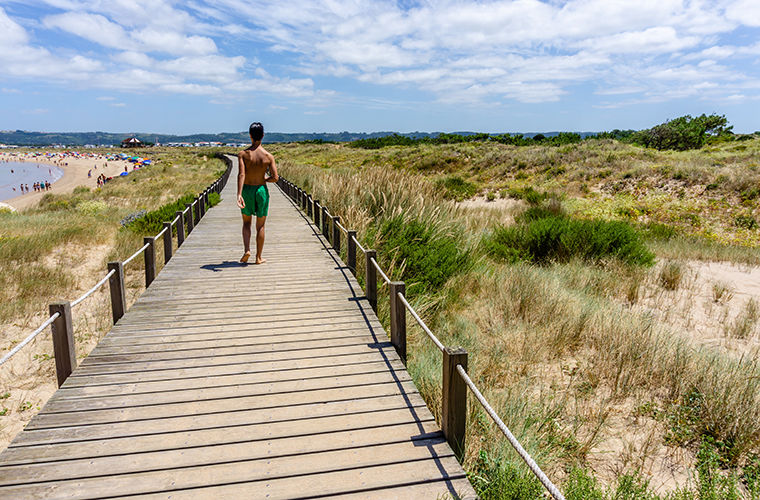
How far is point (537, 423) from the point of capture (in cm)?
384

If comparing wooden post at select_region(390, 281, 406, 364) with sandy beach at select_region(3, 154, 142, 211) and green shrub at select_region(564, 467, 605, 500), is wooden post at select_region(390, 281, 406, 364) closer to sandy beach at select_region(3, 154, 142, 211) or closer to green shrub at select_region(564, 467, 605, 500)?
green shrub at select_region(564, 467, 605, 500)

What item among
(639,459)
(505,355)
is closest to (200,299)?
(505,355)

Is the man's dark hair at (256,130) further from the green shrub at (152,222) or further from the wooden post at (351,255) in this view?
the green shrub at (152,222)

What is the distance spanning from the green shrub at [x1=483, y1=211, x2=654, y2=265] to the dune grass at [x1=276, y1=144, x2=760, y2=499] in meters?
0.25

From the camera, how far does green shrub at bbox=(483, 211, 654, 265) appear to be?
960 centimetres

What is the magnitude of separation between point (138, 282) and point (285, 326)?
5674 mm

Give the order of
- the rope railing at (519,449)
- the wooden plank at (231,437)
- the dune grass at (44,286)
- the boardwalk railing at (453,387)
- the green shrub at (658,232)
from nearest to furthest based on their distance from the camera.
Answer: the rope railing at (519,449)
the boardwalk railing at (453,387)
the wooden plank at (231,437)
the dune grass at (44,286)
the green shrub at (658,232)

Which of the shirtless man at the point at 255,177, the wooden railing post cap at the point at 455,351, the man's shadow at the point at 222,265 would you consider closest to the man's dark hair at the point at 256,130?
the shirtless man at the point at 255,177

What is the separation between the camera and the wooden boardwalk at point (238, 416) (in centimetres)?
264

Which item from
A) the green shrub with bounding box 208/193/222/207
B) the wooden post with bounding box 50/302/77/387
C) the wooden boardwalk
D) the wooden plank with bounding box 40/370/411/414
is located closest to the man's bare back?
the wooden boardwalk

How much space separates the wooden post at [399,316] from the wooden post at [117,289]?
2.96 m

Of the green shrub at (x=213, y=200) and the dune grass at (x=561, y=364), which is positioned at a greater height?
the green shrub at (x=213, y=200)

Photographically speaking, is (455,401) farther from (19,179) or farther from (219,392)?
(19,179)

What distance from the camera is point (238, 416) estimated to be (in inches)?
130
